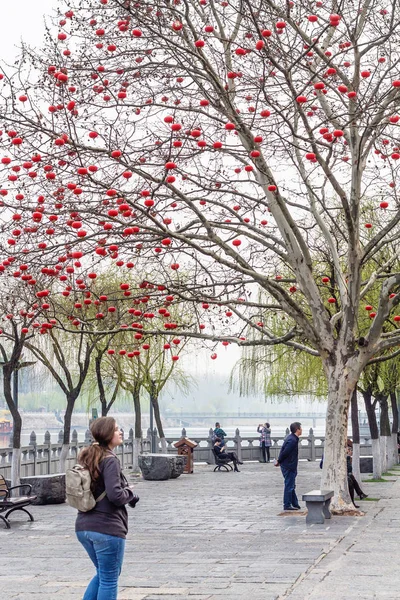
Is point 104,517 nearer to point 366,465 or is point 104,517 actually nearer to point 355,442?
point 355,442

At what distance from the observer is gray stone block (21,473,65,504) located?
18109 mm

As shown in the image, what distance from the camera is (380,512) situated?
15781 millimetres

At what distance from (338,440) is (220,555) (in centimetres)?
455

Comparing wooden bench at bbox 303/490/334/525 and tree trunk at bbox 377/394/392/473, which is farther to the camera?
tree trunk at bbox 377/394/392/473

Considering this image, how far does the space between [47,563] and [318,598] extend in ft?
13.1

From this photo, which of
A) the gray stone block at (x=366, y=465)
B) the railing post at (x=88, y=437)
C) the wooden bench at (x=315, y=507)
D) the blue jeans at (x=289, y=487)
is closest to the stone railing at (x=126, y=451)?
the railing post at (x=88, y=437)

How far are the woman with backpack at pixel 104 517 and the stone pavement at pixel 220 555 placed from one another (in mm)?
2159

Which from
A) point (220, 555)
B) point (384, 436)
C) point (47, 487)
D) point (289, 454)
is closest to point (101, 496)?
point (220, 555)

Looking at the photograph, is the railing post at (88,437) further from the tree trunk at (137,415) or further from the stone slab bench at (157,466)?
the stone slab bench at (157,466)

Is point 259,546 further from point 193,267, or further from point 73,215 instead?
point 193,267

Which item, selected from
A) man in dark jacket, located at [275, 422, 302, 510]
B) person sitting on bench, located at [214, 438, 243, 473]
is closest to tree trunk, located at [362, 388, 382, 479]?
person sitting on bench, located at [214, 438, 243, 473]

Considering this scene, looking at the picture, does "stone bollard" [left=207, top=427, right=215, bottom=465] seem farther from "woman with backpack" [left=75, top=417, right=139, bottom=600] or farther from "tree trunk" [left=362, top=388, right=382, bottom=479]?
"woman with backpack" [left=75, top=417, right=139, bottom=600]

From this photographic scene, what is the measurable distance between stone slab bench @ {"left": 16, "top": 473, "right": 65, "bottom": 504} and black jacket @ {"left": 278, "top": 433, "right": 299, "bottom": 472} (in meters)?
5.20

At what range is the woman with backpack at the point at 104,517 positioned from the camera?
19.8 ft
